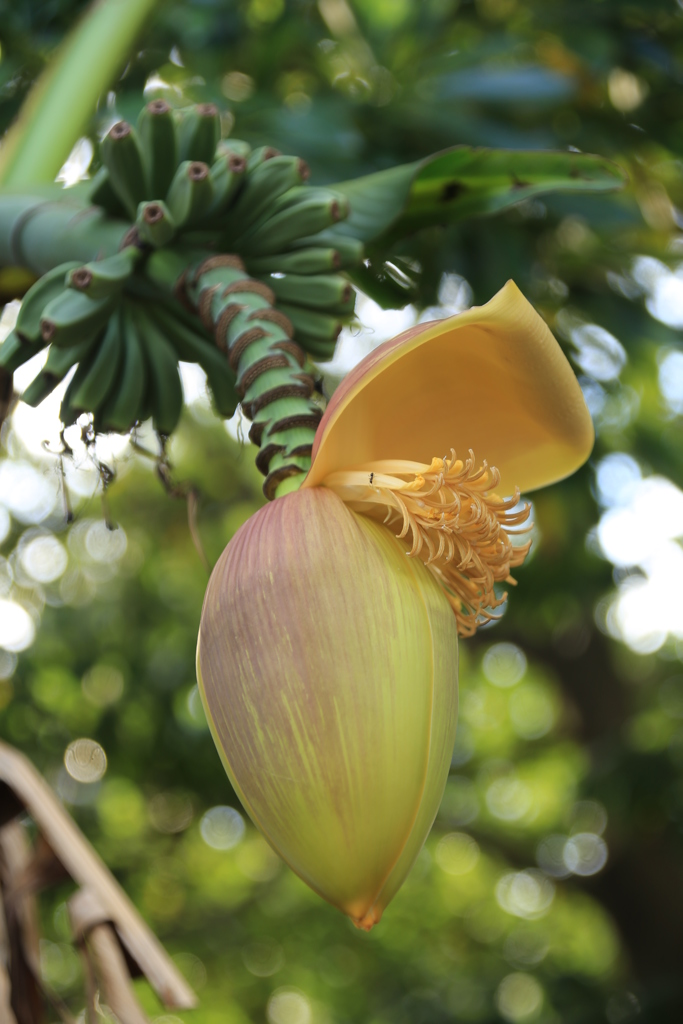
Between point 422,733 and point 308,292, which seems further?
point 308,292

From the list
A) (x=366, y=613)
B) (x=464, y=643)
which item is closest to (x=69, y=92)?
(x=366, y=613)

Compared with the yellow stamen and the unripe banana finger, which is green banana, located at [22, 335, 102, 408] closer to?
the unripe banana finger

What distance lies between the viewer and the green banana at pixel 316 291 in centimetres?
64

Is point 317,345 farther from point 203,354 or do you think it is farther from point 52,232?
point 52,232

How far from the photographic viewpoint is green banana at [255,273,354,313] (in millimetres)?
639

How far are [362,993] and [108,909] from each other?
19.8 ft

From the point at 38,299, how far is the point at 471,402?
315 mm

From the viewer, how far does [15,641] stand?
341 centimetres

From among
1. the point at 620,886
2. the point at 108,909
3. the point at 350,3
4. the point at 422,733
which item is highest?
the point at 422,733

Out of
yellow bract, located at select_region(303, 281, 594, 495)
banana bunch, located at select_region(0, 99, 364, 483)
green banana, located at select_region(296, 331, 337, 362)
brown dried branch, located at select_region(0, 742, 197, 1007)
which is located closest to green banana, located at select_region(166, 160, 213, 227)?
banana bunch, located at select_region(0, 99, 364, 483)

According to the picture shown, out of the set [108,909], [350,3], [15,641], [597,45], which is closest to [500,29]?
[597,45]

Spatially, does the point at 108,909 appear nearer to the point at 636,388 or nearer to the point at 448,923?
the point at 636,388

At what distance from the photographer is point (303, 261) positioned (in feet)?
2.15

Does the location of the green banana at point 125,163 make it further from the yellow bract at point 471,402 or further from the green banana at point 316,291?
the yellow bract at point 471,402
